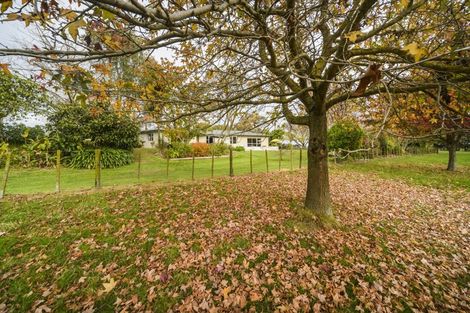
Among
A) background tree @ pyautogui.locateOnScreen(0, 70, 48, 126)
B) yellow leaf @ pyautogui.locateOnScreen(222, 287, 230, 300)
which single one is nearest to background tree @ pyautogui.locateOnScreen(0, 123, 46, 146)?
background tree @ pyautogui.locateOnScreen(0, 70, 48, 126)

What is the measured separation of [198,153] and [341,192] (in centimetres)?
1659

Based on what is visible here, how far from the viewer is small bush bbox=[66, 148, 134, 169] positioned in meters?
13.5

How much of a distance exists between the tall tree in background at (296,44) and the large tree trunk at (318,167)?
0.9 inches

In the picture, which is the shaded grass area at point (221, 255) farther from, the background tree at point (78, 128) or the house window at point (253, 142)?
the house window at point (253, 142)

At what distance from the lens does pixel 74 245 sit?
14.4 ft

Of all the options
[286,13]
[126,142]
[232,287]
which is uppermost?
[286,13]

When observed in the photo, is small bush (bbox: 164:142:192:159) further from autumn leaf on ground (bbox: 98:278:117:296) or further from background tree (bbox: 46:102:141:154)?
autumn leaf on ground (bbox: 98:278:117:296)

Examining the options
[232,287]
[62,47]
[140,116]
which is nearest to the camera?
[62,47]

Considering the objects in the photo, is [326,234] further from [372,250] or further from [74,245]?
[74,245]

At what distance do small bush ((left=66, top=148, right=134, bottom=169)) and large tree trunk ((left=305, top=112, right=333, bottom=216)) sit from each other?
13.6m

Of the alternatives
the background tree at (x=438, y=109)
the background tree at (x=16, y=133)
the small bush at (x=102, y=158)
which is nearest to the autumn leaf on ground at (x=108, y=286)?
the background tree at (x=438, y=109)

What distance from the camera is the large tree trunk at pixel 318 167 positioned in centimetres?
507

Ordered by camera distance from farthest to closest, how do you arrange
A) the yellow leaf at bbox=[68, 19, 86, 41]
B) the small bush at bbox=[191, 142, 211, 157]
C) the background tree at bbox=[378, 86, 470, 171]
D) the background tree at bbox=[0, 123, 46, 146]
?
the small bush at bbox=[191, 142, 211, 157] < the background tree at bbox=[0, 123, 46, 146] < the background tree at bbox=[378, 86, 470, 171] < the yellow leaf at bbox=[68, 19, 86, 41]

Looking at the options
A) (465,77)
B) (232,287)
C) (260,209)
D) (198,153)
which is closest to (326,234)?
(260,209)
